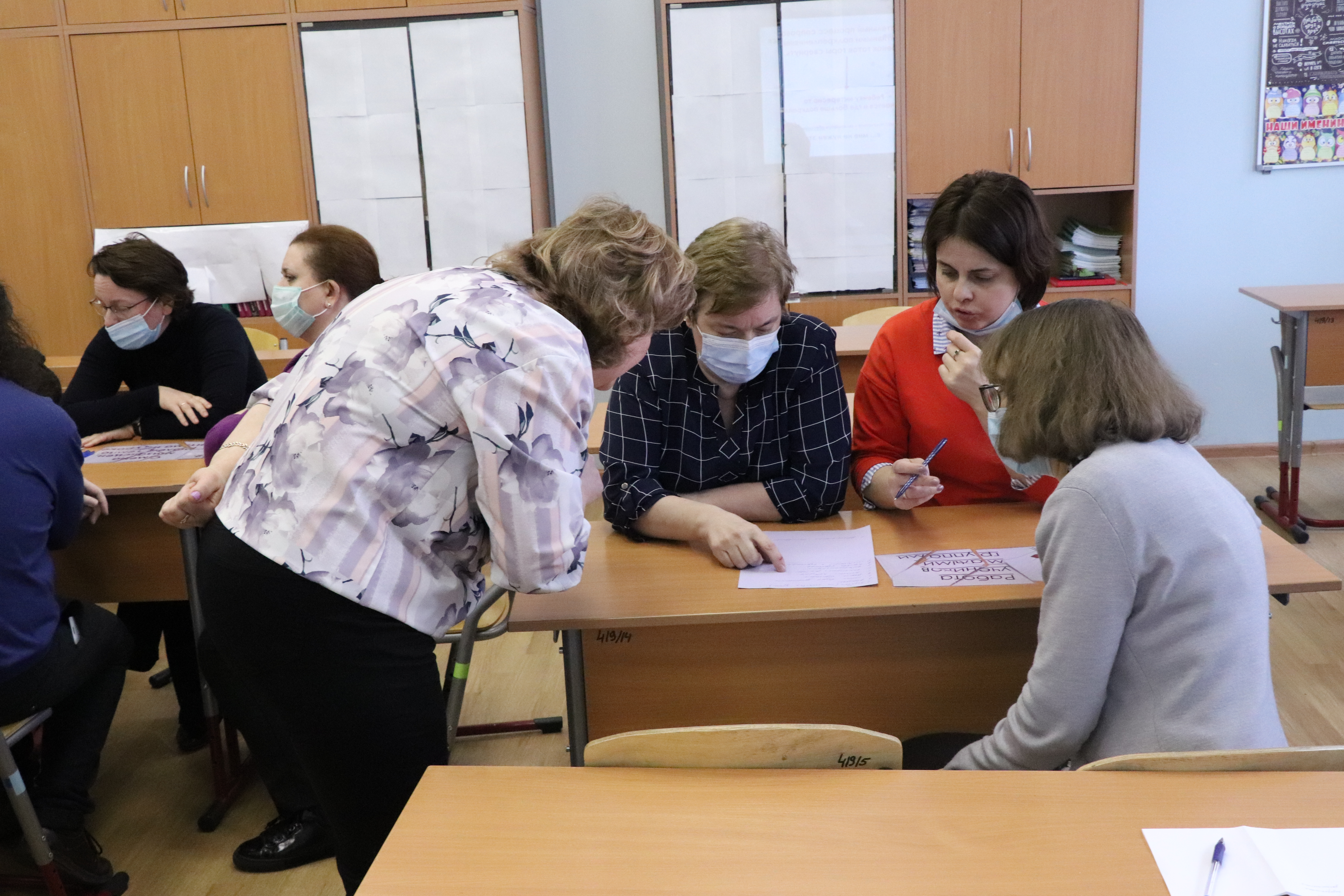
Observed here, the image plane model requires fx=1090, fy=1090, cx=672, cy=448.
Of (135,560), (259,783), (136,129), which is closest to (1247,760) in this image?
(259,783)

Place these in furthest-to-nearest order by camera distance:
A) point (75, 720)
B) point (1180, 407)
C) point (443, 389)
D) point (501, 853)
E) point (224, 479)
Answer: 1. point (75, 720)
2. point (224, 479)
3. point (1180, 407)
4. point (443, 389)
5. point (501, 853)

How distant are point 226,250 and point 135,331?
6.55 ft

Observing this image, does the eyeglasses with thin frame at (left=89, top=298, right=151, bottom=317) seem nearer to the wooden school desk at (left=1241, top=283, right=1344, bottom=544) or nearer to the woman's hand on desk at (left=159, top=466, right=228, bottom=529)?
the woman's hand on desk at (left=159, top=466, right=228, bottom=529)

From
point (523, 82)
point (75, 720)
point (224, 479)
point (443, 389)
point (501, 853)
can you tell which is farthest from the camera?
point (523, 82)

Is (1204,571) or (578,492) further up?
(578,492)

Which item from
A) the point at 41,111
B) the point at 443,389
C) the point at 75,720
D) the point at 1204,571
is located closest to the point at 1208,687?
the point at 1204,571

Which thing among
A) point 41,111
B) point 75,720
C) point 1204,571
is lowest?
point 75,720

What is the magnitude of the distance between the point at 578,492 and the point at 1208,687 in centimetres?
80

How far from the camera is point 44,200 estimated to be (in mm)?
4820

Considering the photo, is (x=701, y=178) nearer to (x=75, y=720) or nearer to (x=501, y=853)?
(x=75, y=720)

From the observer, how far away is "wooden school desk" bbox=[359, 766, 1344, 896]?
1060mm

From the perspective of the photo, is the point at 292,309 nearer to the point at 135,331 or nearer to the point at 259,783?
the point at 135,331

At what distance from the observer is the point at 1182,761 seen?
3.97ft

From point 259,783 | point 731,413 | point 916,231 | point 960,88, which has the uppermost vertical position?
point 960,88
